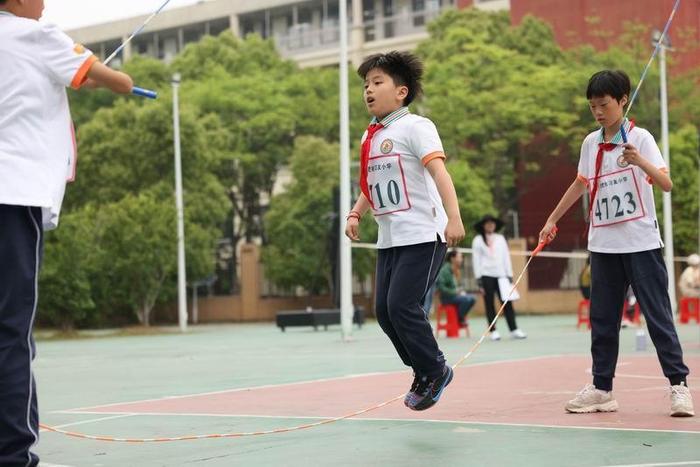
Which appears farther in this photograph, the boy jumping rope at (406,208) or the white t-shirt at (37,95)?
the boy jumping rope at (406,208)

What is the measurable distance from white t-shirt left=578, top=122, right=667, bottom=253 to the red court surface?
1023 mm

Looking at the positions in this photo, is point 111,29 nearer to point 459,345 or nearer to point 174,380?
point 459,345

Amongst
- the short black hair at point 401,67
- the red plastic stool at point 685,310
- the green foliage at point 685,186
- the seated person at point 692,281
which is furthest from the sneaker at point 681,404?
the green foliage at point 685,186

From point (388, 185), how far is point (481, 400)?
237cm

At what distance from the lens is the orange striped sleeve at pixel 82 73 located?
4.87m

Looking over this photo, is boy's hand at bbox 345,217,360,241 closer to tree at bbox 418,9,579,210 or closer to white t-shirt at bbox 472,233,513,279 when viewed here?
white t-shirt at bbox 472,233,513,279

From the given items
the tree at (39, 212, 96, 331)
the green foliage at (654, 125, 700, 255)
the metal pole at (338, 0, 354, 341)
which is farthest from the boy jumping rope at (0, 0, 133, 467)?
the green foliage at (654, 125, 700, 255)

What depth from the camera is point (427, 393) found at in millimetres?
7082

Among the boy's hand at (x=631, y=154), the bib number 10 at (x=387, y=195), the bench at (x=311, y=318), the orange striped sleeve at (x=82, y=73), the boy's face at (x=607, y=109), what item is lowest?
the bench at (x=311, y=318)

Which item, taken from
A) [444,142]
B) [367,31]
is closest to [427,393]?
[444,142]

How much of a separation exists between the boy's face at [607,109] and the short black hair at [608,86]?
2 centimetres

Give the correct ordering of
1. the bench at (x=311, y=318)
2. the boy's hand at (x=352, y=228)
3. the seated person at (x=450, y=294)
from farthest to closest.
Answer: the bench at (x=311, y=318), the seated person at (x=450, y=294), the boy's hand at (x=352, y=228)

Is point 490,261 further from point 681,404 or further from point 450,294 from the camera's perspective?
point 681,404

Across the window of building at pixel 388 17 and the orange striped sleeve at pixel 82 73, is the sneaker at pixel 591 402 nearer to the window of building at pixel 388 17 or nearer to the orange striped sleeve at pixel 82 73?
the orange striped sleeve at pixel 82 73
